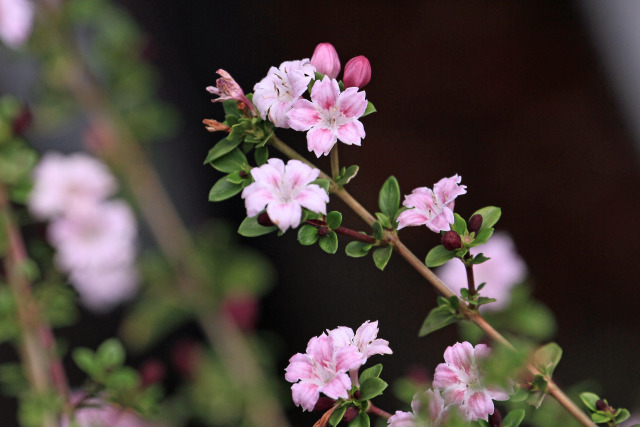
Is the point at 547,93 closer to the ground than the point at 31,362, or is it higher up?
closer to the ground

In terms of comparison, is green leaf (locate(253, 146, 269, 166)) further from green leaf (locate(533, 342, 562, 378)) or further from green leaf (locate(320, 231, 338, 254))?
green leaf (locate(533, 342, 562, 378))

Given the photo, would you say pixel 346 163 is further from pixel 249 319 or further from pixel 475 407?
pixel 475 407

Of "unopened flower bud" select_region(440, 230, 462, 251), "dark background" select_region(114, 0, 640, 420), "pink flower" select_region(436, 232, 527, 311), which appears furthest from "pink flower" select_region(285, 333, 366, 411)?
"dark background" select_region(114, 0, 640, 420)

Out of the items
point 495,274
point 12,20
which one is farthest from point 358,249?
point 12,20

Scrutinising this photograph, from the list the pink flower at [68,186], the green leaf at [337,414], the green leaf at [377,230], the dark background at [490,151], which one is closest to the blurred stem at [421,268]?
the green leaf at [377,230]

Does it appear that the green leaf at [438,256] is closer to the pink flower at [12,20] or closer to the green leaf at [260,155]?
the green leaf at [260,155]

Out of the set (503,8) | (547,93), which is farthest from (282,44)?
(547,93)
